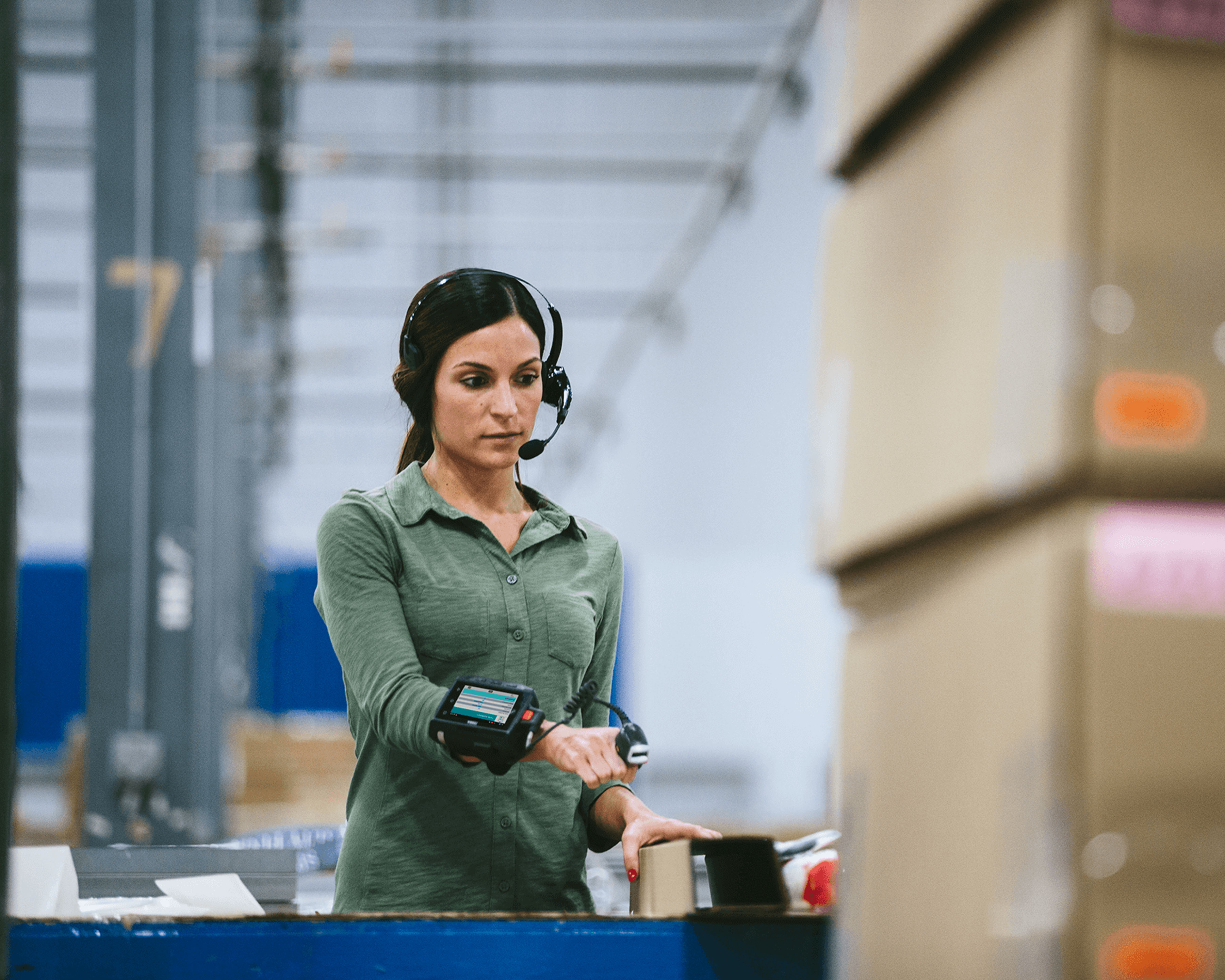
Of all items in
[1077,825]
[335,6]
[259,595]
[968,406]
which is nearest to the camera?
[1077,825]

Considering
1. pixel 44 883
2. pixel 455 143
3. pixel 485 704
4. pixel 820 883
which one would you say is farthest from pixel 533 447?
pixel 455 143

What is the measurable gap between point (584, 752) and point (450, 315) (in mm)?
595

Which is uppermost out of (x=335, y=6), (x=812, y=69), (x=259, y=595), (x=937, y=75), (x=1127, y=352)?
(x=335, y=6)

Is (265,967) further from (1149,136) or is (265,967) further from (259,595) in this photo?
(259,595)

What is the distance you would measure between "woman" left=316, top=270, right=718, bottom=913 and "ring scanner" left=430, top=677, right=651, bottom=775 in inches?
4.2

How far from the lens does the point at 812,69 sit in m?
7.13

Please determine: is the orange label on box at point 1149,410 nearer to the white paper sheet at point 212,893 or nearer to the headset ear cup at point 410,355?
the headset ear cup at point 410,355

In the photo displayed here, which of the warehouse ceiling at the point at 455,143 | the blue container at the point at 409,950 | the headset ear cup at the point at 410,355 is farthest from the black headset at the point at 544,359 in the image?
the warehouse ceiling at the point at 455,143

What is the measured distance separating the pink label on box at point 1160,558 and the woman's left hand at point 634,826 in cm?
80

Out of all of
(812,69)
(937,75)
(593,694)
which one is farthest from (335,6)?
(937,75)

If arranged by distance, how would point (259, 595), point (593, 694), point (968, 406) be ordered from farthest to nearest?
point (259, 595)
point (593, 694)
point (968, 406)

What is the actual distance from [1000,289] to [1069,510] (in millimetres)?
158

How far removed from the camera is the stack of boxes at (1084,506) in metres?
0.83

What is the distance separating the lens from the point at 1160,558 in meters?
0.85
